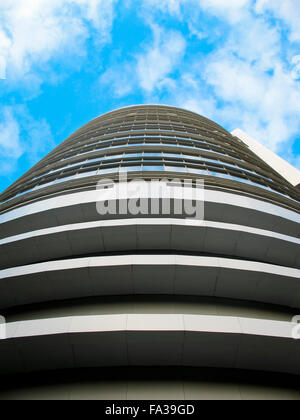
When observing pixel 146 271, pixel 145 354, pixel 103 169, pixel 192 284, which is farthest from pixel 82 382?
pixel 103 169

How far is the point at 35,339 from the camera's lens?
571 cm

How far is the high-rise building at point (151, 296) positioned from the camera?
18.8 ft

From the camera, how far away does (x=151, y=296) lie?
7.72 m

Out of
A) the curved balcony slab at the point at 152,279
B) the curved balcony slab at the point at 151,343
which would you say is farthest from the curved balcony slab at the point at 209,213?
the curved balcony slab at the point at 151,343

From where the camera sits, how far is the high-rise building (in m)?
5.74

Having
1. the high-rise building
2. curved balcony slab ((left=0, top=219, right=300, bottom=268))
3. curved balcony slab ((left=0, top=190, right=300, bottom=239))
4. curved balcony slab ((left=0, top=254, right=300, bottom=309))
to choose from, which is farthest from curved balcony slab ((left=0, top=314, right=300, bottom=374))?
curved balcony slab ((left=0, top=190, right=300, bottom=239))

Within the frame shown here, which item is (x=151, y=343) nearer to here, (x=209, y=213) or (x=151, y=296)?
(x=151, y=296)

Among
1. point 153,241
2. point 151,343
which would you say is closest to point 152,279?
point 153,241

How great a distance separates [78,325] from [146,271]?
237 cm

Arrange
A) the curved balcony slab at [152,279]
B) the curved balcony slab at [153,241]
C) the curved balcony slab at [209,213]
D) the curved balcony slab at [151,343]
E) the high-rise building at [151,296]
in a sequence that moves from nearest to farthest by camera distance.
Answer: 1. the curved balcony slab at [151,343]
2. the high-rise building at [151,296]
3. the curved balcony slab at [152,279]
4. the curved balcony slab at [153,241]
5. the curved balcony slab at [209,213]

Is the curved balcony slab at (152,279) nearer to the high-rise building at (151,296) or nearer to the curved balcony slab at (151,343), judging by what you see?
the high-rise building at (151,296)

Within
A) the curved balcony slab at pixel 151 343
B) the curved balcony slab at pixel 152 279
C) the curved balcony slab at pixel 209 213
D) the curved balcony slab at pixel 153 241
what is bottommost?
the curved balcony slab at pixel 151 343
